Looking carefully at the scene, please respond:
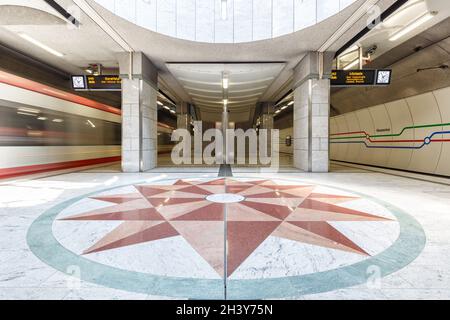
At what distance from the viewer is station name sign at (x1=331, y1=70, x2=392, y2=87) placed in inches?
359

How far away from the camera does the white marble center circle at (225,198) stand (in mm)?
4953

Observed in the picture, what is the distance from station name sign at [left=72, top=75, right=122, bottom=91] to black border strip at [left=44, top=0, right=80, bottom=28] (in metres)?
2.95

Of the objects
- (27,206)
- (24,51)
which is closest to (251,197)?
A: (27,206)

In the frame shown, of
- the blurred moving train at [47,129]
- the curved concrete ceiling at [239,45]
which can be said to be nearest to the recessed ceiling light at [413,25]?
the curved concrete ceiling at [239,45]

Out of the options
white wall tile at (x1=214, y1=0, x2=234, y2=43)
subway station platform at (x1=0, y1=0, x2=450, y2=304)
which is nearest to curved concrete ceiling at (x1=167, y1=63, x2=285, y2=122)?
subway station platform at (x1=0, y1=0, x2=450, y2=304)

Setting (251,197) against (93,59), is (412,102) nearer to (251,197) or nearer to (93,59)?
(251,197)

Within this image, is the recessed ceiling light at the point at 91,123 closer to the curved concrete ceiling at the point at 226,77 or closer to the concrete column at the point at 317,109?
the curved concrete ceiling at the point at 226,77

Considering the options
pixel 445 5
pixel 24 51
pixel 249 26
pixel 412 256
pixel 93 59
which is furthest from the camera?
pixel 93 59

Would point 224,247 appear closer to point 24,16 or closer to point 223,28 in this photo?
point 223,28

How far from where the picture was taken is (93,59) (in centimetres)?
1087

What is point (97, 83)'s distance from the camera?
34.0 ft

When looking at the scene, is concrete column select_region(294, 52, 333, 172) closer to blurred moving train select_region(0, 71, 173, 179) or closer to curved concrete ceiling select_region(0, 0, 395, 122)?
curved concrete ceiling select_region(0, 0, 395, 122)

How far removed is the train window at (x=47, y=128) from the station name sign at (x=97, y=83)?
4.74 ft

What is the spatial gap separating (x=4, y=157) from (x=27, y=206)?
4.74 metres
